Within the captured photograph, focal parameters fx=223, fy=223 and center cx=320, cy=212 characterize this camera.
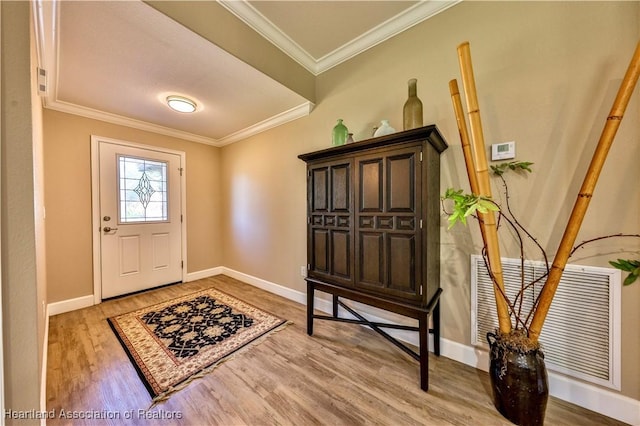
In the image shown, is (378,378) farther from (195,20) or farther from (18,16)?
(195,20)

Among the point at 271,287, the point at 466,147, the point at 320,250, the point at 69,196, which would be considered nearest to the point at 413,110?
the point at 466,147

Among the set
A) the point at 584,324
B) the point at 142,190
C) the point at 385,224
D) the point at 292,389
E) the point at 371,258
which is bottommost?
the point at 292,389

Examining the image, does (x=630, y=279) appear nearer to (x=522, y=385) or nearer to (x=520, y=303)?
(x=520, y=303)

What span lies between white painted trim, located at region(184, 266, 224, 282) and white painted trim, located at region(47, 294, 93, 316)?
1.08m

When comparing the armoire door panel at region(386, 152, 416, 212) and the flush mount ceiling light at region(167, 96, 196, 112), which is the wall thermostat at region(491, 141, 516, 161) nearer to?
the armoire door panel at region(386, 152, 416, 212)

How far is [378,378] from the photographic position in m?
1.54

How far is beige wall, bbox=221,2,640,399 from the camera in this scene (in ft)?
4.01

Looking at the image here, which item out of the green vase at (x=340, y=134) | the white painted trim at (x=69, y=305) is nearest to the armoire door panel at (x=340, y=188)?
the green vase at (x=340, y=134)

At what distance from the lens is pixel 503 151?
1.51 metres

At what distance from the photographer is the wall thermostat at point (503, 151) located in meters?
1.49

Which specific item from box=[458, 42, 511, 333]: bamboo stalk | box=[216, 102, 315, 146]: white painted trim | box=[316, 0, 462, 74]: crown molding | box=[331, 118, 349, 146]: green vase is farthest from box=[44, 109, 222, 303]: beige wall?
box=[458, 42, 511, 333]: bamboo stalk

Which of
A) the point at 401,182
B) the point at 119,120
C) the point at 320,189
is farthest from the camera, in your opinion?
the point at 119,120

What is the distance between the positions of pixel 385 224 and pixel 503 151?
3.06 ft

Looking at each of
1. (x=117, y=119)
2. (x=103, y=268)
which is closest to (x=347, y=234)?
(x=103, y=268)
